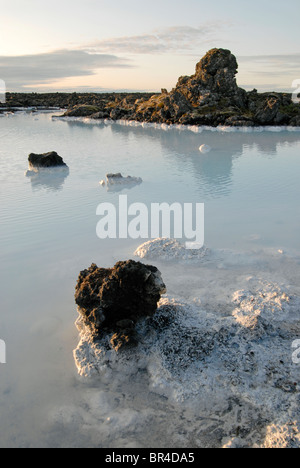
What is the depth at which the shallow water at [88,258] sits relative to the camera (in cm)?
555

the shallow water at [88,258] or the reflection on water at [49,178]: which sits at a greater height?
the reflection on water at [49,178]

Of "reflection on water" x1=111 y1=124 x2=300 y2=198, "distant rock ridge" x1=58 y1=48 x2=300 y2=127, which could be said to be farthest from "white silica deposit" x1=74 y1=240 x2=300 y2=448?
"distant rock ridge" x1=58 y1=48 x2=300 y2=127

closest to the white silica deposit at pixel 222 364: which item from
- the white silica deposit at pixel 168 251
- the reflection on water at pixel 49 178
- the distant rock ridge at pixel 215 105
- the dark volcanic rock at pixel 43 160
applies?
the white silica deposit at pixel 168 251

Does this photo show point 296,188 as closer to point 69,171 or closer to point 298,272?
point 298,272

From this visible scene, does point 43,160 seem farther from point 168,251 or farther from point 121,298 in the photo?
point 121,298

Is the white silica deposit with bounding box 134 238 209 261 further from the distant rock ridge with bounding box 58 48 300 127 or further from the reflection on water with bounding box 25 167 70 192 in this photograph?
the distant rock ridge with bounding box 58 48 300 127

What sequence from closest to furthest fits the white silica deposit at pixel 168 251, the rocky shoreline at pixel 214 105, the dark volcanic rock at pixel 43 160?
the white silica deposit at pixel 168 251 → the dark volcanic rock at pixel 43 160 → the rocky shoreline at pixel 214 105

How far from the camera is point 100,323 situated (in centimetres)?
708

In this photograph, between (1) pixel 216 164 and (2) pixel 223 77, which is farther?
(2) pixel 223 77

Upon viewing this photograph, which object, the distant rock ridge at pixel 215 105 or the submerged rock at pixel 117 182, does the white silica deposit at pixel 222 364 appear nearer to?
the submerged rock at pixel 117 182

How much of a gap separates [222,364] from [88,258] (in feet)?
19.5

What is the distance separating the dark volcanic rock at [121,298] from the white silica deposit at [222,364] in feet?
0.97
